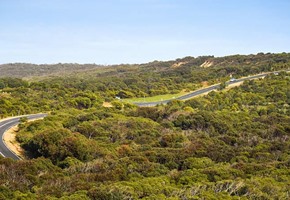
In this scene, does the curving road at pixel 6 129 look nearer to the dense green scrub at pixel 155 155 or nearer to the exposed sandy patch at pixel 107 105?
the dense green scrub at pixel 155 155

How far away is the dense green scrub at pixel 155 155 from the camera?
22641 mm

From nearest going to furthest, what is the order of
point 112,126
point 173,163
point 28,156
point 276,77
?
point 173,163 < point 28,156 < point 112,126 < point 276,77

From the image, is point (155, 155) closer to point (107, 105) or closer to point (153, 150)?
point (153, 150)

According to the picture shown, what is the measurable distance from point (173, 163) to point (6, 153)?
1548cm

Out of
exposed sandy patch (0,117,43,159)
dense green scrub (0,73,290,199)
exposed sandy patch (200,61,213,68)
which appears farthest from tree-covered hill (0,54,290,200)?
exposed sandy patch (200,61,213,68)

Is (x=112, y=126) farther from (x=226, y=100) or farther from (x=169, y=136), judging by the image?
(x=226, y=100)

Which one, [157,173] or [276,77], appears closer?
[157,173]

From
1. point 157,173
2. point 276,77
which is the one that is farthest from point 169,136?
point 276,77

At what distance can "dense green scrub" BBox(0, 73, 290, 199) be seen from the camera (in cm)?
2264

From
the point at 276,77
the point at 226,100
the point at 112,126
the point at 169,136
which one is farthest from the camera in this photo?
the point at 276,77

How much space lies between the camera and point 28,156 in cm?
3841

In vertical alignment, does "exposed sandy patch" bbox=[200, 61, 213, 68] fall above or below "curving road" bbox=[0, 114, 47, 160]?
above

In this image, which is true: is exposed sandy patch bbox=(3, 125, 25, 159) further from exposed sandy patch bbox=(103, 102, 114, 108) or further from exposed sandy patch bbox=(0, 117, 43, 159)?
exposed sandy patch bbox=(103, 102, 114, 108)

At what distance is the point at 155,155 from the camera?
3359 cm
